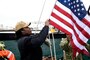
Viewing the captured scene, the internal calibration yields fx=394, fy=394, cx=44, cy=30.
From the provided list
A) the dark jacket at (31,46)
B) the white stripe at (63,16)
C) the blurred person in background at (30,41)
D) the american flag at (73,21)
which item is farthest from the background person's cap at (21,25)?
the white stripe at (63,16)

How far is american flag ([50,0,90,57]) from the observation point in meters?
7.20

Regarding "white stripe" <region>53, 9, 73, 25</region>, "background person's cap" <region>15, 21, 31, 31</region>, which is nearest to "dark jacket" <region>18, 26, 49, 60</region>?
"background person's cap" <region>15, 21, 31, 31</region>

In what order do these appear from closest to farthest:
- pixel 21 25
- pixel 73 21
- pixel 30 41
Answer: pixel 30 41, pixel 21 25, pixel 73 21

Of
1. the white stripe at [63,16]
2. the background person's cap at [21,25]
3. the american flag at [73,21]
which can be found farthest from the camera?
the white stripe at [63,16]

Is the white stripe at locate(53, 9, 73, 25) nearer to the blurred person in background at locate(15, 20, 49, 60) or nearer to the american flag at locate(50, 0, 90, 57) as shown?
the american flag at locate(50, 0, 90, 57)

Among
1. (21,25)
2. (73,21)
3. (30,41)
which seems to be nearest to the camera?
(30,41)

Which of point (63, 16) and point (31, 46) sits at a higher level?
point (63, 16)

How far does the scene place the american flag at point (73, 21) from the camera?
720cm

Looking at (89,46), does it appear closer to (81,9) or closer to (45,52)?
(81,9)

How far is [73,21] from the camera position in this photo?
733cm

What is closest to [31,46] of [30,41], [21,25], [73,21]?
[30,41]

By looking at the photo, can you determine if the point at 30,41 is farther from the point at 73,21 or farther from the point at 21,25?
the point at 73,21

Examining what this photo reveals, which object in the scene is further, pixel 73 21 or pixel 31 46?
pixel 73 21

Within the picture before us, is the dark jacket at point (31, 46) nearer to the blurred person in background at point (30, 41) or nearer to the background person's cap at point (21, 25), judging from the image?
the blurred person in background at point (30, 41)
